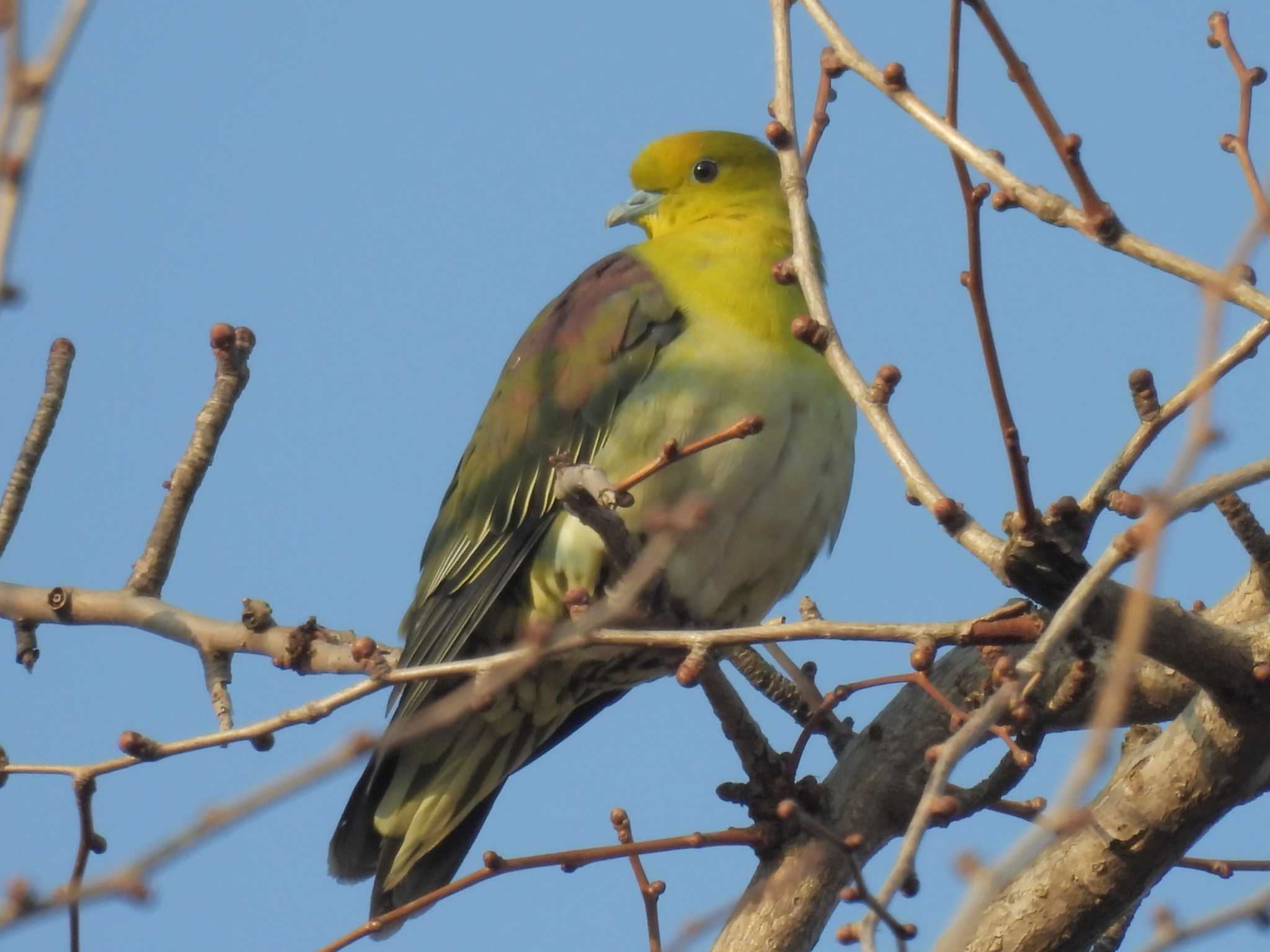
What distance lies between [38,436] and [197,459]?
0.33 metres

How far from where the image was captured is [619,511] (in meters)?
3.77

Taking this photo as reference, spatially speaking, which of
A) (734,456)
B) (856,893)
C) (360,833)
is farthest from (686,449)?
(360,833)

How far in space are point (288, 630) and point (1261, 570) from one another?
1.85 meters

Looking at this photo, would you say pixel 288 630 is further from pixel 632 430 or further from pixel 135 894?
pixel 135 894

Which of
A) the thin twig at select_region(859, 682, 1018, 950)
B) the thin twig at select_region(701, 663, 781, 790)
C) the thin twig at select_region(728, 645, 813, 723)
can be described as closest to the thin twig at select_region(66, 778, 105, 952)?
the thin twig at select_region(859, 682, 1018, 950)

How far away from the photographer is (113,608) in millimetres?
3400

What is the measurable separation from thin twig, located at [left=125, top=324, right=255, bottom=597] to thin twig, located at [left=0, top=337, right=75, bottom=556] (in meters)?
0.26

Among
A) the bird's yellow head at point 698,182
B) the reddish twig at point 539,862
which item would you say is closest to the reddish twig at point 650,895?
the reddish twig at point 539,862

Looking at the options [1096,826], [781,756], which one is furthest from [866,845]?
[1096,826]

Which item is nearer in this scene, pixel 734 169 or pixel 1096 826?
pixel 1096 826

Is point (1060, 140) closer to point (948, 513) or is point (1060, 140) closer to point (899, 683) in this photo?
point (948, 513)

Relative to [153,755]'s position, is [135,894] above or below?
below

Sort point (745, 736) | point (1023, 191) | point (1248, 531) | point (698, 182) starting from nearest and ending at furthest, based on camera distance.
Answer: point (1023, 191)
point (1248, 531)
point (745, 736)
point (698, 182)

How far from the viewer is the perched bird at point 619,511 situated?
372 centimetres
